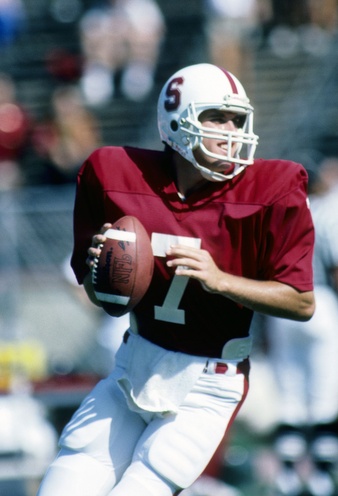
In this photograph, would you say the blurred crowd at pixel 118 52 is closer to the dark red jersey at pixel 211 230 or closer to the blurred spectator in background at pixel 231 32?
the blurred spectator in background at pixel 231 32

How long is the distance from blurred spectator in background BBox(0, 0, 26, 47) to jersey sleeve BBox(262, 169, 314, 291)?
7.25m

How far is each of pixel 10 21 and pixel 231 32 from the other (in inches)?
91.7

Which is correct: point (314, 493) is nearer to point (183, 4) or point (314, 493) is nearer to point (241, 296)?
point (241, 296)

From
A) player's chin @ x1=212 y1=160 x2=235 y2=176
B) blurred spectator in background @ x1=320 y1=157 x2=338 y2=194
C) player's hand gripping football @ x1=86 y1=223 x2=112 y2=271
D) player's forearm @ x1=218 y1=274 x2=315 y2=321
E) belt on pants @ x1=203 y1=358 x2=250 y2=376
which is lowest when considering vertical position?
blurred spectator in background @ x1=320 y1=157 x2=338 y2=194

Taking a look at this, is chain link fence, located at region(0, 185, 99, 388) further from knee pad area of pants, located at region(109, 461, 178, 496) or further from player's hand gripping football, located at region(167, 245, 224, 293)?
player's hand gripping football, located at region(167, 245, 224, 293)

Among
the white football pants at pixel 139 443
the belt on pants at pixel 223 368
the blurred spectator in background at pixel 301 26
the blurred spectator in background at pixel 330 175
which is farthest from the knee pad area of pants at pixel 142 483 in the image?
the blurred spectator in background at pixel 301 26

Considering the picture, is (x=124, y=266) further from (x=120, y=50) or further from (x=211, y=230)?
(x=120, y=50)

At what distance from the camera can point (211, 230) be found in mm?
3580

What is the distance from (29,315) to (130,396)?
4039mm

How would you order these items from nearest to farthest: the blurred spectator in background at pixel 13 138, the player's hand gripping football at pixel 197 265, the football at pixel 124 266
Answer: the player's hand gripping football at pixel 197 265
the football at pixel 124 266
the blurred spectator in background at pixel 13 138

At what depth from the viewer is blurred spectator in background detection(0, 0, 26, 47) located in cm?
1025

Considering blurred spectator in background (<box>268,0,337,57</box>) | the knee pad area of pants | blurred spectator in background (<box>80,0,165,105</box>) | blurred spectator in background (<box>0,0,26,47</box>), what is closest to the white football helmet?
the knee pad area of pants

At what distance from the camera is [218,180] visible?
3.61 m

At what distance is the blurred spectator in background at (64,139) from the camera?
877 cm
